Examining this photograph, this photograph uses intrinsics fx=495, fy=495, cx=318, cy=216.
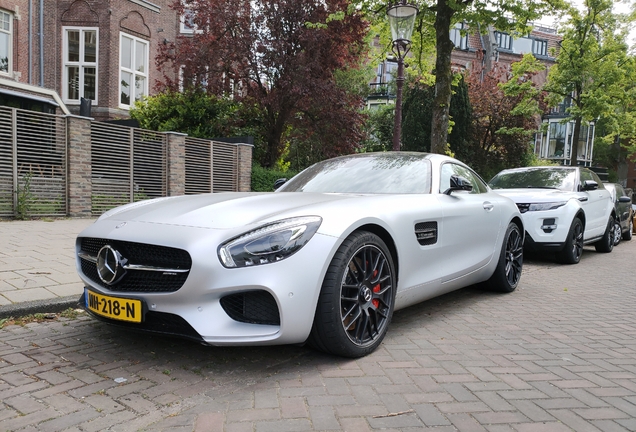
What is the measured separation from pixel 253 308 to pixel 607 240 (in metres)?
9.38

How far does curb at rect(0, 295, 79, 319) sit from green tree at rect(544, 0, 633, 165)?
1727 centimetres

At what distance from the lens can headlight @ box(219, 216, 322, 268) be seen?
2.67 m

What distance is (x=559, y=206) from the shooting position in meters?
7.49

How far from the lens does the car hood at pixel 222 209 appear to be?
2.91m

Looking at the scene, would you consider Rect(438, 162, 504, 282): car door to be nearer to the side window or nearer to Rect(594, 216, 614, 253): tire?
the side window

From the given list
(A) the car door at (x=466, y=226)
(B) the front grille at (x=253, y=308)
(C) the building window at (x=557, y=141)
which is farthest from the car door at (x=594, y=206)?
(C) the building window at (x=557, y=141)

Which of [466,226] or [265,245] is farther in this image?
[466,226]

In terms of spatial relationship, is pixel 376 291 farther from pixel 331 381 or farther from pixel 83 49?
pixel 83 49

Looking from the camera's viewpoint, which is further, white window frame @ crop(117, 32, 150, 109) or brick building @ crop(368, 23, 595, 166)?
brick building @ crop(368, 23, 595, 166)

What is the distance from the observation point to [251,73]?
15.6m

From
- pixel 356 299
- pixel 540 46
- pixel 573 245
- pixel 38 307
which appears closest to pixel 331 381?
pixel 356 299

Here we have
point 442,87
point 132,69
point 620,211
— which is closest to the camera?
point 442,87

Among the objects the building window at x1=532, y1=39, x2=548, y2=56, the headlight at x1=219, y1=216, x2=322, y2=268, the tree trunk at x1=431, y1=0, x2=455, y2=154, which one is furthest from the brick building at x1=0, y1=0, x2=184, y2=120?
the building window at x1=532, y1=39, x2=548, y2=56

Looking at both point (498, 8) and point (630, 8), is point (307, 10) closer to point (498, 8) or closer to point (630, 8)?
point (498, 8)
